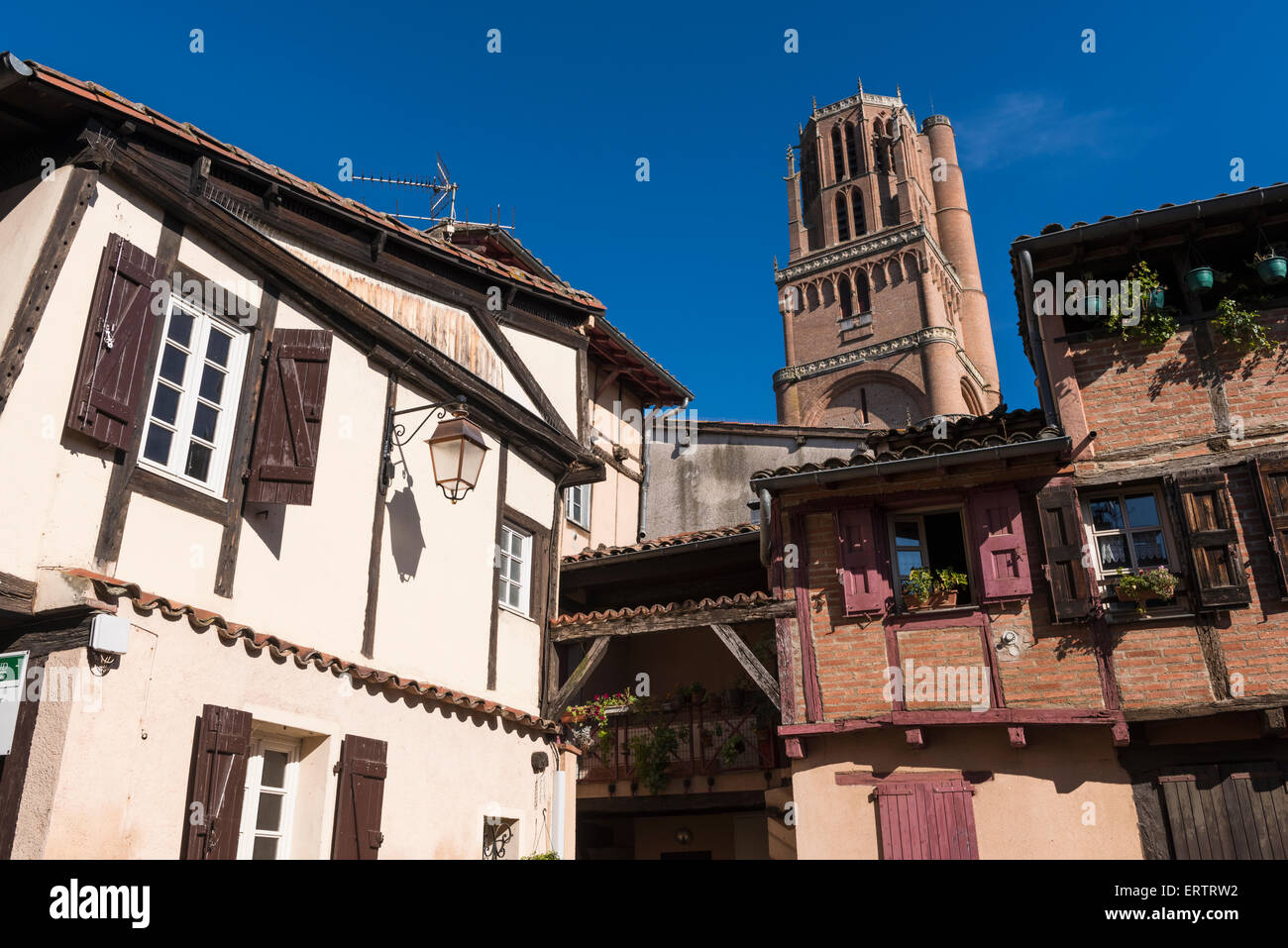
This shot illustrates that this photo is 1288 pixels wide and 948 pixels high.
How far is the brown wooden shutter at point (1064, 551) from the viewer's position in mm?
10094

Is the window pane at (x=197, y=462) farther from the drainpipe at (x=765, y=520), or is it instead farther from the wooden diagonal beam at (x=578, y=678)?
the drainpipe at (x=765, y=520)

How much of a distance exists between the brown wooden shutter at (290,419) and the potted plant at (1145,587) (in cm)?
794

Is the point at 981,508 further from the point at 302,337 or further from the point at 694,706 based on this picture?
the point at 302,337

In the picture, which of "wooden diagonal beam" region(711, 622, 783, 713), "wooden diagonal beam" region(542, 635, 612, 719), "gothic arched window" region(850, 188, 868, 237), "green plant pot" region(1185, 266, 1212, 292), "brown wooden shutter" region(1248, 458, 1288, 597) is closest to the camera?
"brown wooden shutter" region(1248, 458, 1288, 597)

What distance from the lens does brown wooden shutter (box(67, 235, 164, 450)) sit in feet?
20.4

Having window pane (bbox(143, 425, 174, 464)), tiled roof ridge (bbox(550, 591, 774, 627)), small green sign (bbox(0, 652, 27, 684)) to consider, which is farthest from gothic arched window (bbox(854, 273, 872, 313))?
small green sign (bbox(0, 652, 27, 684))

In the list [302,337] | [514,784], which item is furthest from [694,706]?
[302,337]

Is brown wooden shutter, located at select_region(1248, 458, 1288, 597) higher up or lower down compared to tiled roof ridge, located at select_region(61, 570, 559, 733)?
higher up

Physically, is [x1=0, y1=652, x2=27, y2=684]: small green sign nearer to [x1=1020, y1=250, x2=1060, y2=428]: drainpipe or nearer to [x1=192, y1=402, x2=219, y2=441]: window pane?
[x1=192, y1=402, x2=219, y2=441]: window pane

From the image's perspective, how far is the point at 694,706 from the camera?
13031mm

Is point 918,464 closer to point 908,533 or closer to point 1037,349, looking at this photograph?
point 908,533

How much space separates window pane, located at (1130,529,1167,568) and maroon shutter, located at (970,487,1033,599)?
3.79 feet

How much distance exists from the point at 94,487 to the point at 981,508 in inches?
340

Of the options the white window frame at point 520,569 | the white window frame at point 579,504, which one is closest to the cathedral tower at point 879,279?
the white window frame at point 579,504
